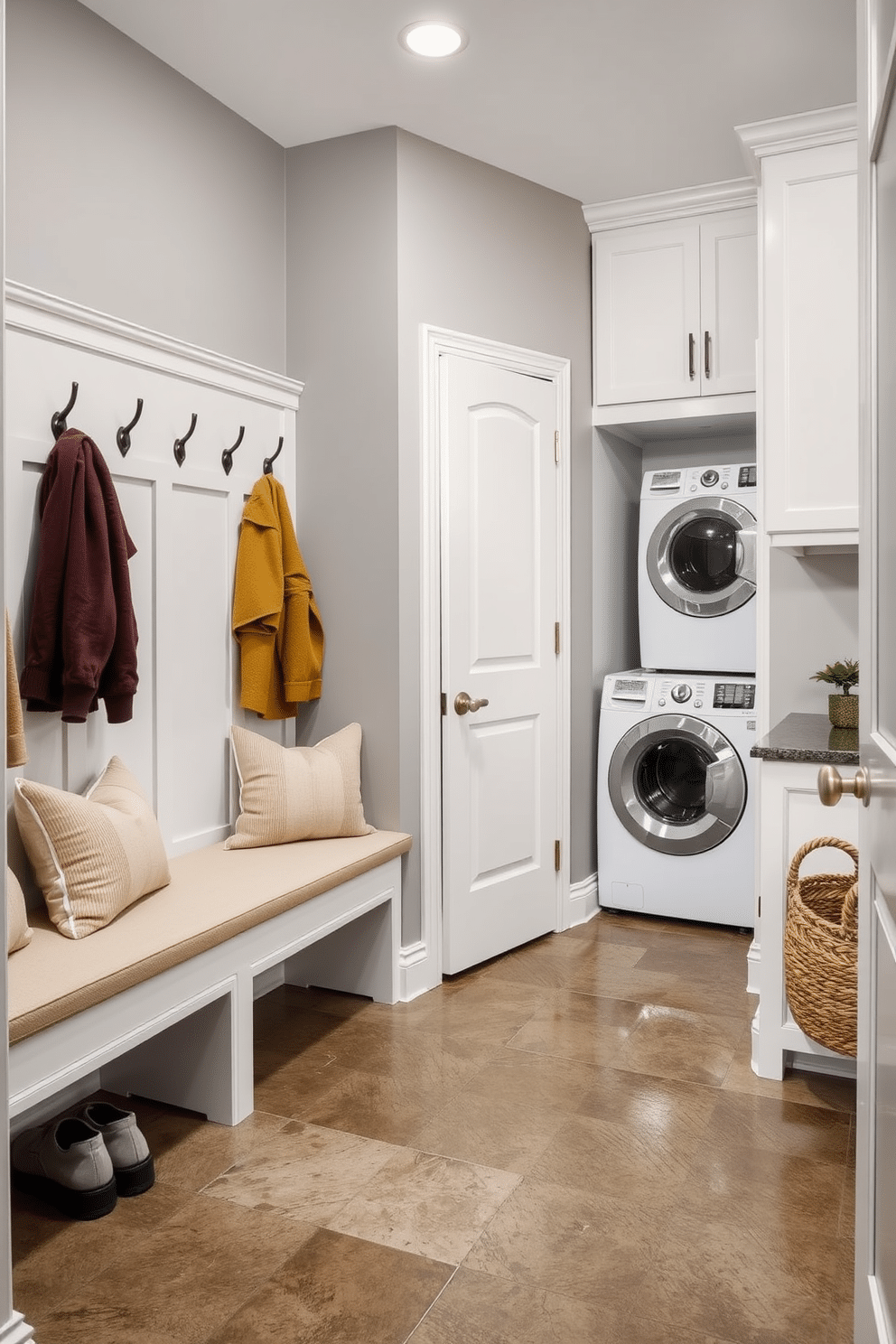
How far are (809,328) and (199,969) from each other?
2262 millimetres

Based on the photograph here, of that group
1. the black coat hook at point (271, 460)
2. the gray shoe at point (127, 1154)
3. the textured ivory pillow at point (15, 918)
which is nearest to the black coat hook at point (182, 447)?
the black coat hook at point (271, 460)

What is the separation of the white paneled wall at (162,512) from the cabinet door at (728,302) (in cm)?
151

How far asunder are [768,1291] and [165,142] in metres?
2.96

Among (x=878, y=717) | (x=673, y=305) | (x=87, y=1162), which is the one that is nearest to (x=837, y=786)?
(x=878, y=717)

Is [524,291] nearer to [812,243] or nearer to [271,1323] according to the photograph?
[812,243]

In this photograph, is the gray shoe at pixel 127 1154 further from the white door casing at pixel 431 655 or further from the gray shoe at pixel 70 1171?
the white door casing at pixel 431 655

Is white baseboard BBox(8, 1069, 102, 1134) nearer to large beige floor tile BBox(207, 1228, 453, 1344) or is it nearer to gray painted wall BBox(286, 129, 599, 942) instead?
large beige floor tile BBox(207, 1228, 453, 1344)

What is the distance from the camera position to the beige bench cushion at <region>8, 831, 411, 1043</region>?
72.7 inches

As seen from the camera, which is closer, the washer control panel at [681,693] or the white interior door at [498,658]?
the white interior door at [498,658]

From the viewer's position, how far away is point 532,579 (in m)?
3.54

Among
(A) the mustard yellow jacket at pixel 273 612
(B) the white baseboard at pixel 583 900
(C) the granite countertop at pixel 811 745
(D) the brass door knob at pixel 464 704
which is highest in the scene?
(A) the mustard yellow jacket at pixel 273 612

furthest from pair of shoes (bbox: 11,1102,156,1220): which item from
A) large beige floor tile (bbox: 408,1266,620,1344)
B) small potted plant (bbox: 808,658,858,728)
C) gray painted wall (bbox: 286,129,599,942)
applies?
small potted plant (bbox: 808,658,858,728)

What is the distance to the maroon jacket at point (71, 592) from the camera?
2252mm

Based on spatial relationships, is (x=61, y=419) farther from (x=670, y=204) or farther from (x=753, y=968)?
(x=753, y=968)
